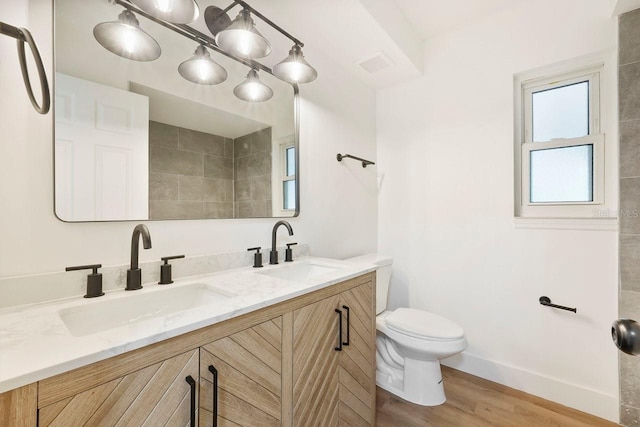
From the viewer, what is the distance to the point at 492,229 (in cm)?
192

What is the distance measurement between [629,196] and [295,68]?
6.22ft

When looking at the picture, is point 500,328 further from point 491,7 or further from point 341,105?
point 491,7

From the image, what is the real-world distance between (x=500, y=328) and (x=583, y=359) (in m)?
0.42

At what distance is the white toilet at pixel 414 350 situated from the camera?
1583mm

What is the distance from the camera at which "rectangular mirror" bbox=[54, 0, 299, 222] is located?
950 mm

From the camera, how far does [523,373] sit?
1.79m

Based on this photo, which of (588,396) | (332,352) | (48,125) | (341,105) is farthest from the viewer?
(341,105)

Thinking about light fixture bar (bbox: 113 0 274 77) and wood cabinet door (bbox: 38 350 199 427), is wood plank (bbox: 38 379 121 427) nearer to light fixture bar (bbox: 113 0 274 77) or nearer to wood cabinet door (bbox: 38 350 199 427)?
wood cabinet door (bbox: 38 350 199 427)

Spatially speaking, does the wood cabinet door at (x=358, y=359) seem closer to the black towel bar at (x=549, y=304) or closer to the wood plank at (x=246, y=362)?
the wood plank at (x=246, y=362)

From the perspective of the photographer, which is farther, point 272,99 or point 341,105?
point 341,105

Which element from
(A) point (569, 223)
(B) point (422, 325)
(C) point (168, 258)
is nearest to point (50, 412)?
(C) point (168, 258)

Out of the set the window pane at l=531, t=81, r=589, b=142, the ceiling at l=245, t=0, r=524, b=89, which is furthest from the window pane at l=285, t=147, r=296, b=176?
the window pane at l=531, t=81, r=589, b=142

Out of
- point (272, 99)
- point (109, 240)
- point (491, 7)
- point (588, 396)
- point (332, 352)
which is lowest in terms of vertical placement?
point (588, 396)

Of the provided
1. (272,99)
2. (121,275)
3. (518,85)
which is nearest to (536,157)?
(518,85)
